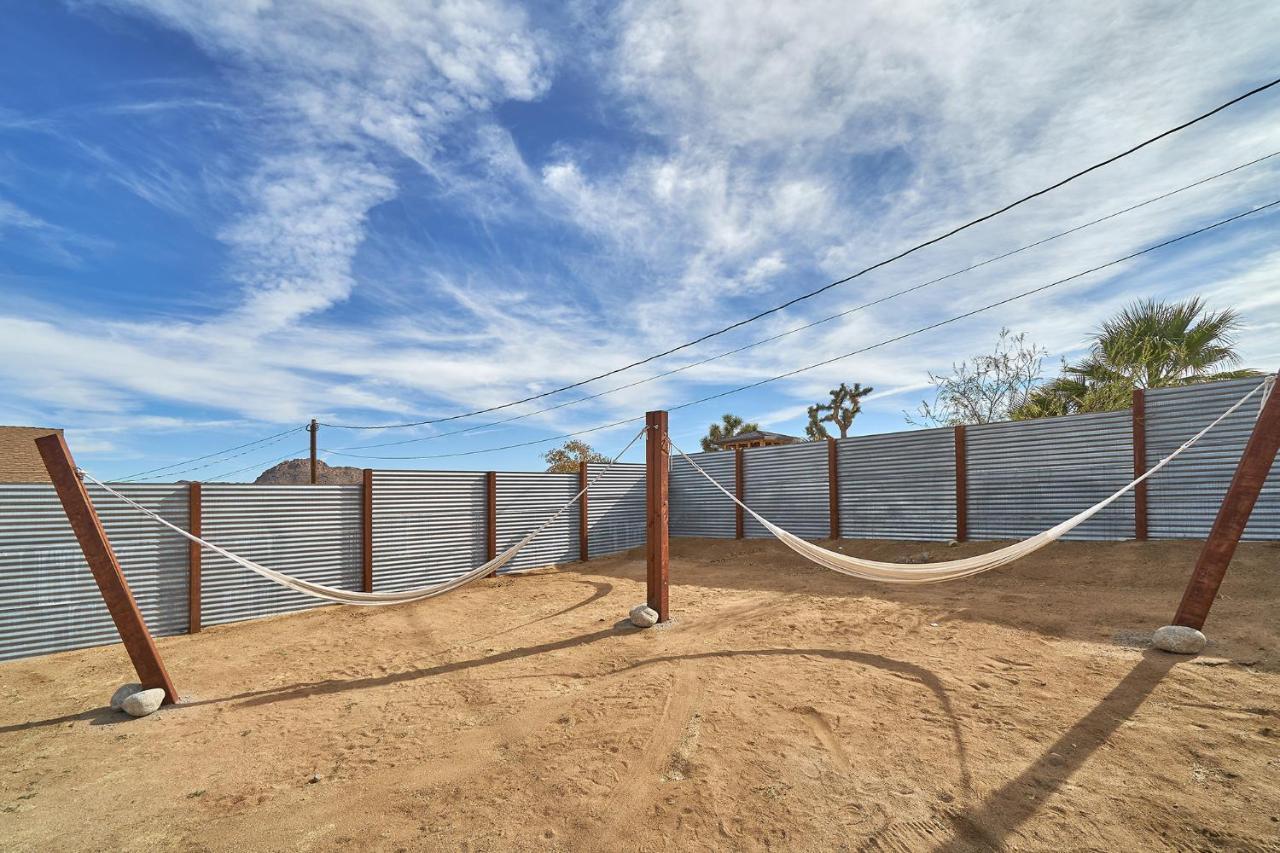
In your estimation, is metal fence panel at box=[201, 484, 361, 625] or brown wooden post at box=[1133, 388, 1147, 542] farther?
brown wooden post at box=[1133, 388, 1147, 542]

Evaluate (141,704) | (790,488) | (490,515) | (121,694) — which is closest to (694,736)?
(141,704)

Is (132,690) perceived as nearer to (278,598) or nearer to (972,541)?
(278,598)

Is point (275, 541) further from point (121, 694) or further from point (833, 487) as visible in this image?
point (833, 487)

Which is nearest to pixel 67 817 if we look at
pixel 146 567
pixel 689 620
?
pixel 146 567

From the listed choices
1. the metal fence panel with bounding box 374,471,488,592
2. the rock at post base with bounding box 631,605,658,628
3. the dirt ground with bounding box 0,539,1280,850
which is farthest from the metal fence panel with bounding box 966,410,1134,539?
the metal fence panel with bounding box 374,471,488,592

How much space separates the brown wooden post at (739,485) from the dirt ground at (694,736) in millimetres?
5929

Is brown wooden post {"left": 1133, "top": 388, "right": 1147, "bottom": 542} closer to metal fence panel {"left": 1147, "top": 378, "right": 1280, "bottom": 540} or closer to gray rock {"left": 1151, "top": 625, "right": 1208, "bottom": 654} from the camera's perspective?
metal fence panel {"left": 1147, "top": 378, "right": 1280, "bottom": 540}

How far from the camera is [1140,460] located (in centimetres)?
819

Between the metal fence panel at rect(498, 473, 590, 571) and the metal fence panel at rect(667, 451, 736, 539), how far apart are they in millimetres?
2322

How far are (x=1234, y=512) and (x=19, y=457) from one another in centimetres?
2208

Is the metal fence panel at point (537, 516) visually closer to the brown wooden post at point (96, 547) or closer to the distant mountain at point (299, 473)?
the brown wooden post at point (96, 547)

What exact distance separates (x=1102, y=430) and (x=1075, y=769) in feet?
24.3

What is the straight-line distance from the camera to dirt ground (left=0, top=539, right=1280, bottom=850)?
2711mm

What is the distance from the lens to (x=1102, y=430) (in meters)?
8.57
